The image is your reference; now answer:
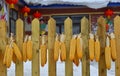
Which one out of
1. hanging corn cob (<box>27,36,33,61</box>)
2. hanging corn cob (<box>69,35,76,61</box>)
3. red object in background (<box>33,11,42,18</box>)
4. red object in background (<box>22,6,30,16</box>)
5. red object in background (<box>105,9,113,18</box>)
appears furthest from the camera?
red object in background (<box>33,11,42,18</box>)

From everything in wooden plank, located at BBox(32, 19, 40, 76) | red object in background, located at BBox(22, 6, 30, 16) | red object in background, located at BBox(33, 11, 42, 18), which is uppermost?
wooden plank, located at BBox(32, 19, 40, 76)

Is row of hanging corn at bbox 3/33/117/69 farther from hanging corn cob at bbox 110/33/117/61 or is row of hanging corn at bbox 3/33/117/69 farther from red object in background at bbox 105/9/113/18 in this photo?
red object in background at bbox 105/9/113/18

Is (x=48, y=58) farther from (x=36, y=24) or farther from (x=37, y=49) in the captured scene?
(x=36, y=24)

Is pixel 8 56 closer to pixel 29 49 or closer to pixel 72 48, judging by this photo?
pixel 29 49

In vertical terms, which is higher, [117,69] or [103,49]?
[103,49]

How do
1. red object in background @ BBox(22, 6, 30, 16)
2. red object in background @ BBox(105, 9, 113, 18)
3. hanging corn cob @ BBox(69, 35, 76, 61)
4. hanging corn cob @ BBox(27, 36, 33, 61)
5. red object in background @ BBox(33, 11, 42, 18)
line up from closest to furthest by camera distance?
hanging corn cob @ BBox(69, 35, 76, 61) < hanging corn cob @ BBox(27, 36, 33, 61) < red object in background @ BBox(22, 6, 30, 16) < red object in background @ BBox(105, 9, 113, 18) < red object in background @ BBox(33, 11, 42, 18)

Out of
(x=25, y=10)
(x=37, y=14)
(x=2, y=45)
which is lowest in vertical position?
(x=37, y=14)

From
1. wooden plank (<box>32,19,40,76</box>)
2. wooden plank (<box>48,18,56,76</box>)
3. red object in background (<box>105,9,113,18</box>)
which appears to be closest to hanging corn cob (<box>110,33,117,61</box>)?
wooden plank (<box>48,18,56,76</box>)

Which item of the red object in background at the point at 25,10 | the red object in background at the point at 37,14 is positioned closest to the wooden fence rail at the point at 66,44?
the red object in background at the point at 25,10

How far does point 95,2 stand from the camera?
13.3m

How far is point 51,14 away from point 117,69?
1114cm

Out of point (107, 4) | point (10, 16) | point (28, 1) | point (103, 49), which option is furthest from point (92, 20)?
point (103, 49)

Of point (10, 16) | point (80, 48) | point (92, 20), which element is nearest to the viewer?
point (80, 48)

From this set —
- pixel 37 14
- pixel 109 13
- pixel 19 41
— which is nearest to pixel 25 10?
pixel 37 14
